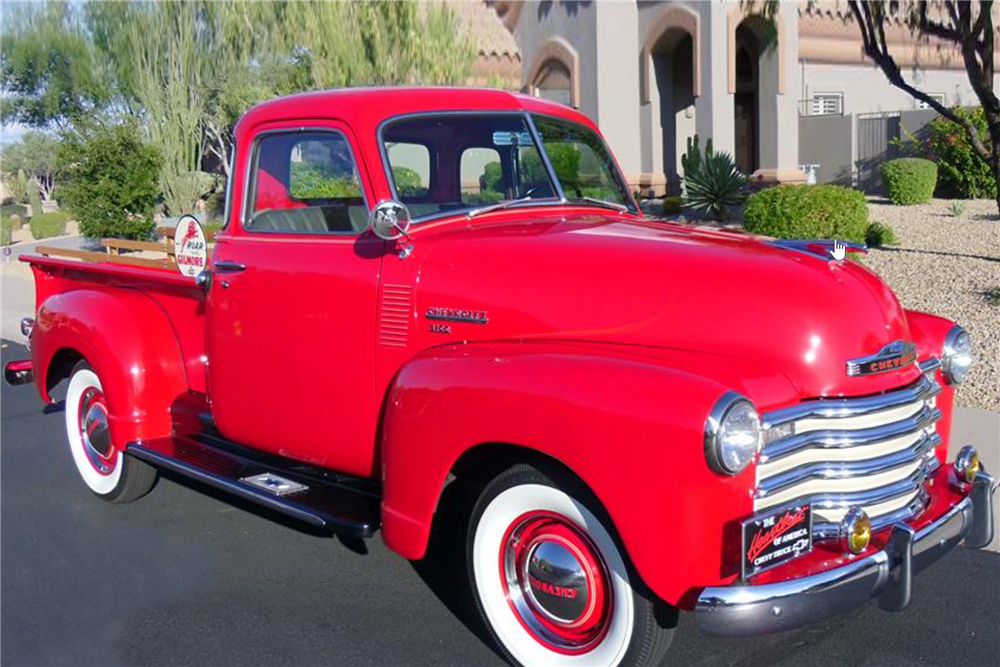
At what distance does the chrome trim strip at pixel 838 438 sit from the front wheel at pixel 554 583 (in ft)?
1.97

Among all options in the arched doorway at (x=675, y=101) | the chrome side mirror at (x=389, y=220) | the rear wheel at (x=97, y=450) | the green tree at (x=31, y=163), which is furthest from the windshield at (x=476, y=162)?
the green tree at (x=31, y=163)

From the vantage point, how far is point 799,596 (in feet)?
10.3

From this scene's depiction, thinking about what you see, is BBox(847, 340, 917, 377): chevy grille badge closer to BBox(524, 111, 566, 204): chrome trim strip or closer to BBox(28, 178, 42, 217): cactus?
BBox(524, 111, 566, 204): chrome trim strip

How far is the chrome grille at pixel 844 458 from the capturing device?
3.27 meters

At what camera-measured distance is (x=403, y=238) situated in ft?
13.9

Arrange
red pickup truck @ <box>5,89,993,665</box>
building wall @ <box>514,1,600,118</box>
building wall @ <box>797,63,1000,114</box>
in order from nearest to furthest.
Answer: red pickup truck @ <box>5,89,993,665</box> → building wall @ <box>514,1,600,118</box> → building wall @ <box>797,63,1000,114</box>

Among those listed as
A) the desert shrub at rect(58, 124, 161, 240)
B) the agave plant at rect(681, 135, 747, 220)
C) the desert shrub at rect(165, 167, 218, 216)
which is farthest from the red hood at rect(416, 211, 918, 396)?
the desert shrub at rect(165, 167, 218, 216)

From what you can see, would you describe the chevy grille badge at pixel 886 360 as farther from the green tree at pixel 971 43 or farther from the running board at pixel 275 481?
the green tree at pixel 971 43

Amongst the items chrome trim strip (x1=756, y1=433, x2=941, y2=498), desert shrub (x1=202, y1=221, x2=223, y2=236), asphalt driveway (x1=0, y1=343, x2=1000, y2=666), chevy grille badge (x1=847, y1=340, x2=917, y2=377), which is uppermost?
desert shrub (x1=202, y1=221, x2=223, y2=236)

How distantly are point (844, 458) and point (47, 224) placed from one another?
1119 inches

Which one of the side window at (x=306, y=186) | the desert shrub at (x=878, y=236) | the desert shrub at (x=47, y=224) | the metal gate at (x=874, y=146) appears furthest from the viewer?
the desert shrub at (x=47, y=224)

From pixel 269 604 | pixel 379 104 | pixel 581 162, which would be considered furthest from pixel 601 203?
pixel 269 604

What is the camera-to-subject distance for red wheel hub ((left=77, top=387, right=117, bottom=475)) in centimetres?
577

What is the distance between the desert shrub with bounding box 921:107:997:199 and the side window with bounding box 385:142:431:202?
16613 mm
